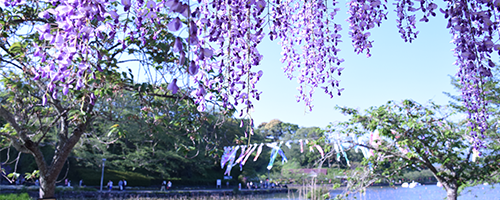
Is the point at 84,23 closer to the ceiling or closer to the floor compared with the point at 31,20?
closer to the floor

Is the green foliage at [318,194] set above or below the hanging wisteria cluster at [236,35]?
below

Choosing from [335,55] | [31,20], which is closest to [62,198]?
[31,20]

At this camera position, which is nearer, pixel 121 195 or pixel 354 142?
pixel 354 142

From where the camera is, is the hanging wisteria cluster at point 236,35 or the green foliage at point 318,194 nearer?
the hanging wisteria cluster at point 236,35

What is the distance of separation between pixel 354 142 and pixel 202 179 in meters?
16.5

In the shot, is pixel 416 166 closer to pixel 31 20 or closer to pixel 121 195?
pixel 31 20

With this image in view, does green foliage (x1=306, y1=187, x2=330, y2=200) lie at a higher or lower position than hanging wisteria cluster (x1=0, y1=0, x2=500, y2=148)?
lower

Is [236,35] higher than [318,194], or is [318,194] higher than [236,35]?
[236,35]

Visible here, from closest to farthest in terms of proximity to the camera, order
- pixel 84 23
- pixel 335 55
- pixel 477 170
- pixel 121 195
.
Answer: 1. pixel 84 23
2. pixel 335 55
3. pixel 477 170
4. pixel 121 195

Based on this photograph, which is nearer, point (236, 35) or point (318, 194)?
point (236, 35)

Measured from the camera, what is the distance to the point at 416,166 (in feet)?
15.0

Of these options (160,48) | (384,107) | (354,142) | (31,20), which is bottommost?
(354,142)

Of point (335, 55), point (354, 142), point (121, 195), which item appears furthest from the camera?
point (121, 195)

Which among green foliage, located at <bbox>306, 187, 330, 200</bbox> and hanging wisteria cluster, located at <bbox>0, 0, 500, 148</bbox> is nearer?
hanging wisteria cluster, located at <bbox>0, 0, 500, 148</bbox>
